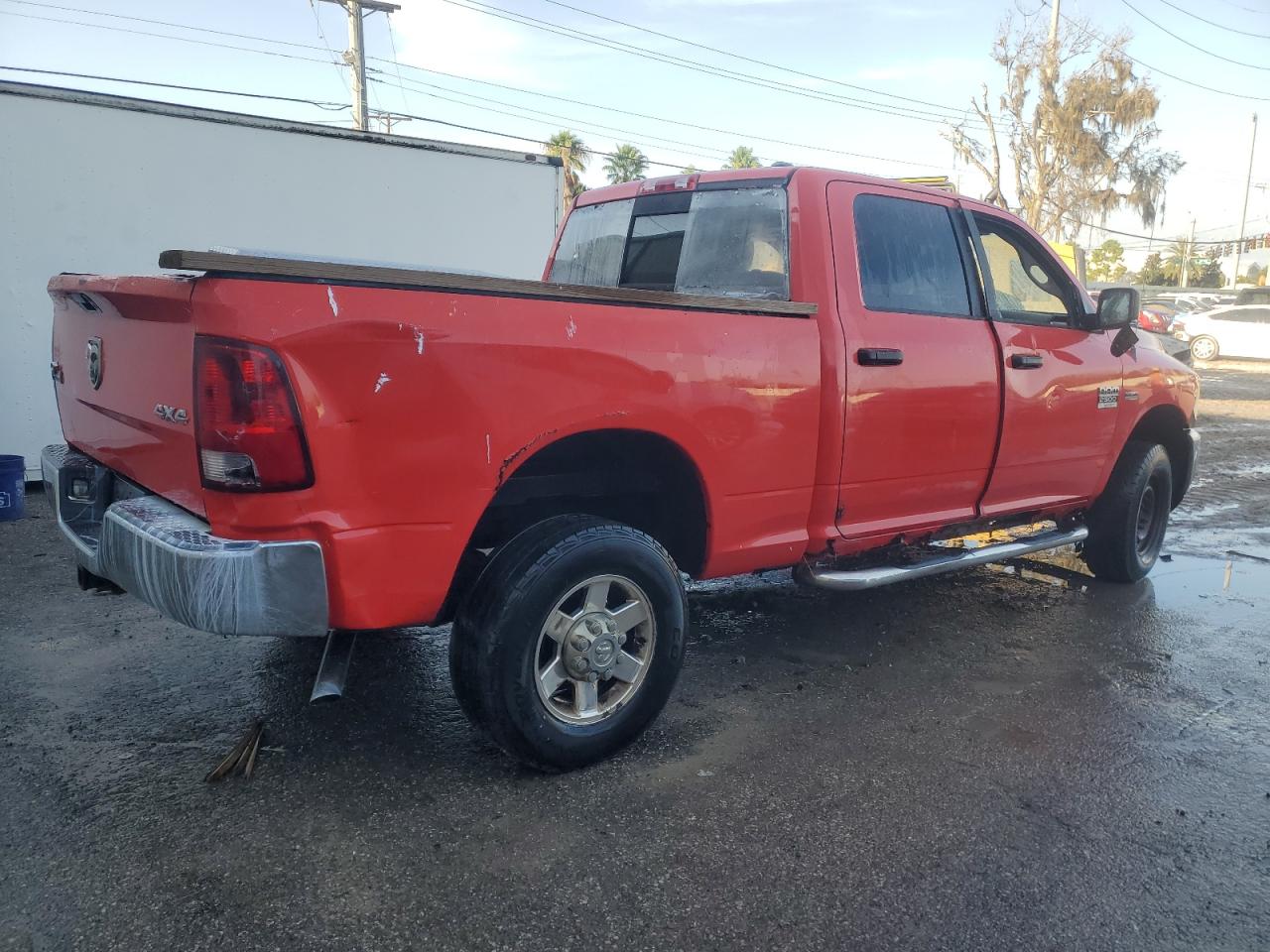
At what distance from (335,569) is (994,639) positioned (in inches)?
129

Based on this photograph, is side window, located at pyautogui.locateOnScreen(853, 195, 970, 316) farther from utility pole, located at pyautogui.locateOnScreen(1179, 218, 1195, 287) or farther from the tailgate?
utility pole, located at pyautogui.locateOnScreen(1179, 218, 1195, 287)

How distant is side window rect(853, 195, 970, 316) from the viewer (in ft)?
13.0

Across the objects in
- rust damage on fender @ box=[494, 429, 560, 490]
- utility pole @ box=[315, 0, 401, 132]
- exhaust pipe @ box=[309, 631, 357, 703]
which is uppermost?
utility pole @ box=[315, 0, 401, 132]

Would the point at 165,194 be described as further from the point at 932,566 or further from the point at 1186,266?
the point at 1186,266

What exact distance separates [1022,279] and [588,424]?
2.91 metres

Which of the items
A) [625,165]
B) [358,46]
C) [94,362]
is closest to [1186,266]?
[625,165]

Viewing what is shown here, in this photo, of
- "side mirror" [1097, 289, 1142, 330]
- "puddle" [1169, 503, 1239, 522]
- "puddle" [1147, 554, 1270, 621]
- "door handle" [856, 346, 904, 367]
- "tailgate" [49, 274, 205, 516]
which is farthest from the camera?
"puddle" [1169, 503, 1239, 522]

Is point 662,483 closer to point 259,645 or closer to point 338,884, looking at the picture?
point 338,884

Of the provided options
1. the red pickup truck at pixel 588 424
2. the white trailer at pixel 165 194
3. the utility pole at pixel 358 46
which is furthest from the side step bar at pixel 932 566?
the utility pole at pixel 358 46

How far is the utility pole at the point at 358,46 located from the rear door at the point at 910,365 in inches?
813

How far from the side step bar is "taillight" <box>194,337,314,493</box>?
6.85 ft

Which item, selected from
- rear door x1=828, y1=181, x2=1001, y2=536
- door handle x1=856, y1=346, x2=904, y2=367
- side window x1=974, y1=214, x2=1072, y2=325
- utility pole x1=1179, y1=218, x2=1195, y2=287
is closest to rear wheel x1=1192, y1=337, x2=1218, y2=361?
side window x1=974, y1=214, x2=1072, y2=325

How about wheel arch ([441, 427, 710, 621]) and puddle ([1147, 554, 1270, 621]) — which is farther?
puddle ([1147, 554, 1270, 621])

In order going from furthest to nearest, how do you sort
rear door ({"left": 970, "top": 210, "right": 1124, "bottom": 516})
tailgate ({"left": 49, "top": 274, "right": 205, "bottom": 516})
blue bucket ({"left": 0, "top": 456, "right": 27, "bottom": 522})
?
1. blue bucket ({"left": 0, "top": 456, "right": 27, "bottom": 522})
2. rear door ({"left": 970, "top": 210, "right": 1124, "bottom": 516})
3. tailgate ({"left": 49, "top": 274, "right": 205, "bottom": 516})
